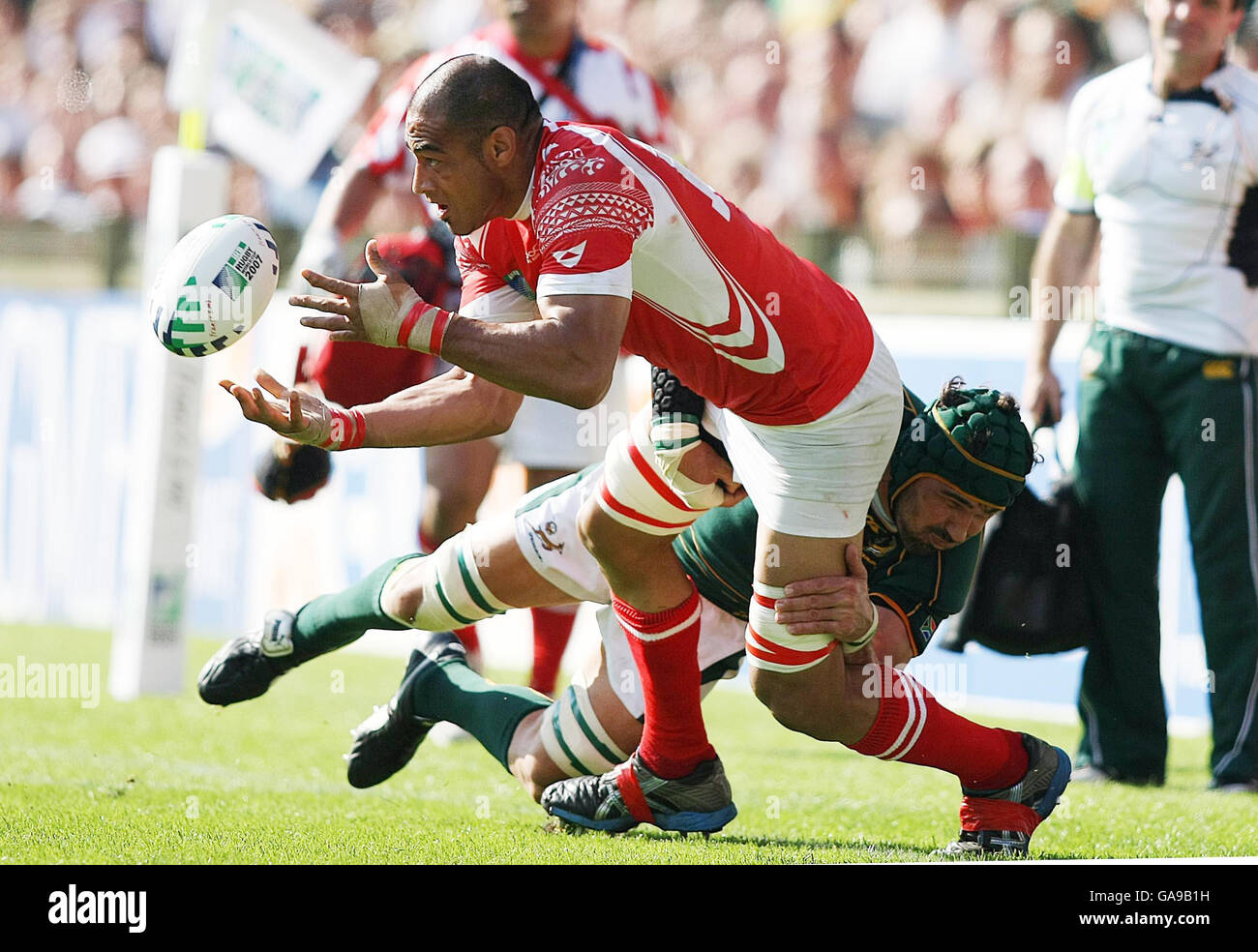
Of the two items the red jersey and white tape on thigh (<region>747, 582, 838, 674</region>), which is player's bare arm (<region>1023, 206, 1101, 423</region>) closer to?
the red jersey

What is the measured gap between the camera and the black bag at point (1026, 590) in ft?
17.1

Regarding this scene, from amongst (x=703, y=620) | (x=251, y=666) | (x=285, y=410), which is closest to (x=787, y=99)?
(x=703, y=620)

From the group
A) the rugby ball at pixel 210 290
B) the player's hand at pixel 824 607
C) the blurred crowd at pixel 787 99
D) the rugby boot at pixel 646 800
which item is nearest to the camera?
the rugby ball at pixel 210 290

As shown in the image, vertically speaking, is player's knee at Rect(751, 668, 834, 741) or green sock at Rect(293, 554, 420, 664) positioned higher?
player's knee at Rect(751, 668, 834, 741)

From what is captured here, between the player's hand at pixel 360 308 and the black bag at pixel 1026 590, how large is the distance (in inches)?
103

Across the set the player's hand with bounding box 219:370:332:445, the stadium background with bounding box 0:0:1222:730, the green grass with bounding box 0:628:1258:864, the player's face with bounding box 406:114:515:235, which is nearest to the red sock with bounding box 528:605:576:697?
the green grass with bounding box 0:628:1258:864

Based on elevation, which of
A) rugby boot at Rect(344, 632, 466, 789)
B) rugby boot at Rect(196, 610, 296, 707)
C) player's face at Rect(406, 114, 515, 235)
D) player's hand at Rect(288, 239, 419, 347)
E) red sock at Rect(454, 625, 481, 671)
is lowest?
red sock at Rect(454, 625, 481, 671)

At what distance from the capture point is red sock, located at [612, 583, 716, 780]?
413 centimetres

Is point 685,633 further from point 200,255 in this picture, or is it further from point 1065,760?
point 200,255

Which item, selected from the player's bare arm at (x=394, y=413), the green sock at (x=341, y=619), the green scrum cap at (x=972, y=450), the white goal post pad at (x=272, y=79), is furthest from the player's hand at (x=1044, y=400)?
the white goal post pad at (x=272, y=79)

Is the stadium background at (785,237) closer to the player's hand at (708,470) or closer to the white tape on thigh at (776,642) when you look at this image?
the player's hand at (708,470)

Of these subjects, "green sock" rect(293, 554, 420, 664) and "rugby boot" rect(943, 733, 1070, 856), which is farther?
"green sock" rect(293, 554, 420, 664)

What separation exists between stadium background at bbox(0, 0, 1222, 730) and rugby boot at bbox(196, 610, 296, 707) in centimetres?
312

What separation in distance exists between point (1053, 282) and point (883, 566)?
178 cm
